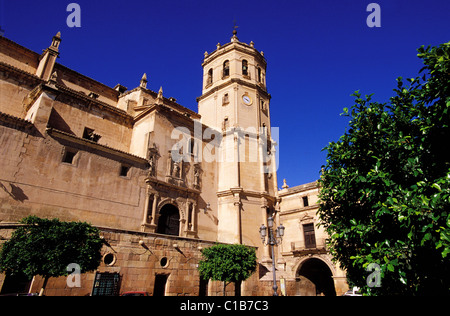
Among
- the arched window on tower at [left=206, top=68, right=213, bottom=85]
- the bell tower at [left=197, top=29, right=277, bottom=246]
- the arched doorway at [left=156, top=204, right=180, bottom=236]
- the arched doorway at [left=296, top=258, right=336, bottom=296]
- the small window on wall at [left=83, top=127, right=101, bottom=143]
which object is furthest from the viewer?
the arched window on tower at [left=206, top=68, right=213, bottom=85]

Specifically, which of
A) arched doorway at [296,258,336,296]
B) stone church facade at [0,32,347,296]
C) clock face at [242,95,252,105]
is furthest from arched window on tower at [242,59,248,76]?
arched doorway at [296,258,336,296]

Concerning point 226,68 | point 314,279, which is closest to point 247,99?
point 226,68

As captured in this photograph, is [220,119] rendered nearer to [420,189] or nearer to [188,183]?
[188,183]

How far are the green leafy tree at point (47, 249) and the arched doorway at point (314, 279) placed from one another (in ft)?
62.1

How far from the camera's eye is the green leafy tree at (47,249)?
9938 mm

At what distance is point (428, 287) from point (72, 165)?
1662 cm

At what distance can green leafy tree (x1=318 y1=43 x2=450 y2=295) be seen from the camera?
19.3ft

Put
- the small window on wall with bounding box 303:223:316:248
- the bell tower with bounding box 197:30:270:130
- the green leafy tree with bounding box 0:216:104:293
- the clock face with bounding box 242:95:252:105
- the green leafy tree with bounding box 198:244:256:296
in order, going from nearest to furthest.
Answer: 1. the green leafy tree with bounding box 0:216:104:293
2. the green leafy tree with bounding box 198:244:256:296
3. the small window on wall with bounding box 303:223:316:248
4. the bell tower with bounding box 197:30:270:130
5. the clock face with bounding box 242:95:252:105

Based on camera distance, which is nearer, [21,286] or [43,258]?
[43,258]

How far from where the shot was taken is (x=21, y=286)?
11594mm

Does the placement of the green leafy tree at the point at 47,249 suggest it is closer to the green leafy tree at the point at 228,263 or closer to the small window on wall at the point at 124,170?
the green leafy tree at the point at 228,263

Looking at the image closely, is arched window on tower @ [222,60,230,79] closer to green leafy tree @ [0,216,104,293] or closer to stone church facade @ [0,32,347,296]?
stone church facade @ [0,32,347,296]

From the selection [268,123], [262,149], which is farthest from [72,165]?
[268,123]

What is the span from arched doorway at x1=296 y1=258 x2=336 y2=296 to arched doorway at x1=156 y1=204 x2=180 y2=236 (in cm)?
1233
